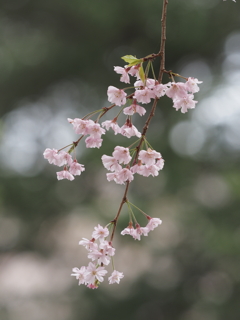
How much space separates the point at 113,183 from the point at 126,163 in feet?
9.62

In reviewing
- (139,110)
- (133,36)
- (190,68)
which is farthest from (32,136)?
(139,110)

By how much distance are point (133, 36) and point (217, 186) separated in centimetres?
158

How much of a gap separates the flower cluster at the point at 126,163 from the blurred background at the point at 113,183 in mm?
2554

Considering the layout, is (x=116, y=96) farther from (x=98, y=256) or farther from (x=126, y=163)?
(x=98, y=256)

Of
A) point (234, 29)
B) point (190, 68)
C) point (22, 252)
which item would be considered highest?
point (234, 29)

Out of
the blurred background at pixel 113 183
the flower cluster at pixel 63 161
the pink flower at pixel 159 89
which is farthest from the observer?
the blurred background at pixel 113 183

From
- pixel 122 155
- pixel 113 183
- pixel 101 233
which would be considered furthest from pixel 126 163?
pixel 113 183

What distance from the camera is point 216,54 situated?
368 centimetres

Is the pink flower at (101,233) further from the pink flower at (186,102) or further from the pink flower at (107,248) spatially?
the pink flower at (186,102)

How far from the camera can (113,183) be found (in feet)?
11.5

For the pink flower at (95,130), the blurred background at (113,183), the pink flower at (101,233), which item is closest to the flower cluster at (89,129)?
the pink flower at (95,130)

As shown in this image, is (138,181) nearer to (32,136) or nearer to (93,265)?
(32,136)

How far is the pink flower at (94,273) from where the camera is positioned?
23.2 inches

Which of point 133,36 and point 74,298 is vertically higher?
point 133,36
